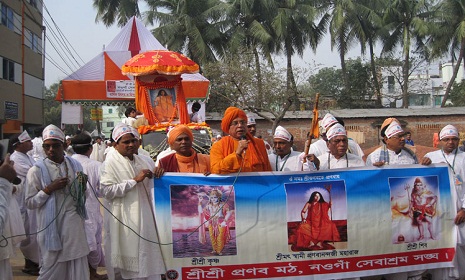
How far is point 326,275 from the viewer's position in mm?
5098

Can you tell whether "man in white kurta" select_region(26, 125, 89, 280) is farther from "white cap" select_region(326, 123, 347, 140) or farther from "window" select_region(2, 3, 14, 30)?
"window" select_region(2, 3, 14, 30)

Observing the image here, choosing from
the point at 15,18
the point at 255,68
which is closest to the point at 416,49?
the point at 255,68

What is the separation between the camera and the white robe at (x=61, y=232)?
4938 millimetres

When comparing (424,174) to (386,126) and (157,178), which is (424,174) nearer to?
(386,126)

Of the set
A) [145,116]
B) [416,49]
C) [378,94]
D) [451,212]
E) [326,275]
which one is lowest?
[326,275]

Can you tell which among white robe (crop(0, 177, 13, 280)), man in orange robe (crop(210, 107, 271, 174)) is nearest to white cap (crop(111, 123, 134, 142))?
man in orange robe (crop(210, 107, 271, 174))

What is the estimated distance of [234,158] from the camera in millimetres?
4980

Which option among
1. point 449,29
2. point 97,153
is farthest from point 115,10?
point 97,153

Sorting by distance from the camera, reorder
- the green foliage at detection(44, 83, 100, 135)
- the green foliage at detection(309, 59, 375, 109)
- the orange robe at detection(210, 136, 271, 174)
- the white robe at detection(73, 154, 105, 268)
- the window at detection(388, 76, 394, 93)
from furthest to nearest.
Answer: the green foliage at detection(44, 83, 100, 135) → the window at detection(388, 76, 394, 93) → the green foliage at detection(309, 59, 375, 109) → the white robe at detection(73, 154, 105, 268) → the orange robe at detection(210, 136, 271, 174)

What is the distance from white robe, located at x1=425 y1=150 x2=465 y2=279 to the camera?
18.3ft

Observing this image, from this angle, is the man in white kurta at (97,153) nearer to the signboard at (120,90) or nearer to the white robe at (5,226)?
the signboard at (120,90)

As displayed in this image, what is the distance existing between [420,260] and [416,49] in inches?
1577

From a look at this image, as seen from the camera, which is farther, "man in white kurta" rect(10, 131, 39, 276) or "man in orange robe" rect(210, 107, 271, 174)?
"man in white kurta" rect(10, 131, 39, 276)

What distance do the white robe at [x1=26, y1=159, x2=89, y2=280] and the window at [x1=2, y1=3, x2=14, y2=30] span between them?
29.3 metres
